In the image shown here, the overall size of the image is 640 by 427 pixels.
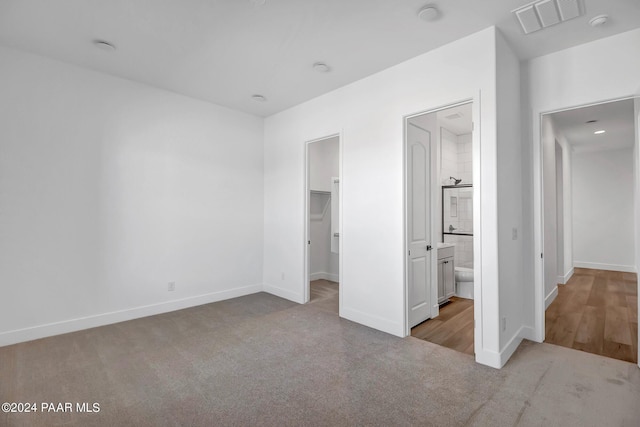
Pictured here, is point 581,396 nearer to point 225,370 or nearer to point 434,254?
point 434,254

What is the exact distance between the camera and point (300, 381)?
7.88ft

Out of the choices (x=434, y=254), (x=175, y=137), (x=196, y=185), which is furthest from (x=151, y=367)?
(x=434, y=254)

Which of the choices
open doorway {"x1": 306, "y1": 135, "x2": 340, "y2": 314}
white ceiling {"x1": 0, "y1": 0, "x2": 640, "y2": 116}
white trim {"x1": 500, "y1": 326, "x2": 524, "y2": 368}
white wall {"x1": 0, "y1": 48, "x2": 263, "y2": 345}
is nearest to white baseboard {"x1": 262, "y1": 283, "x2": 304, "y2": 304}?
white wall {"x1": 0, "y1": 48, "x2": 263, "y2": 345}

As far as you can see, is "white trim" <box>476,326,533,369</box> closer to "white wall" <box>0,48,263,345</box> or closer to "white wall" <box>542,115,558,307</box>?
"white wall" <box>542,115,558,307</box>

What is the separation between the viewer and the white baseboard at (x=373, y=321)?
10.8ft

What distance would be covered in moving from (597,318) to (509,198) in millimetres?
2392

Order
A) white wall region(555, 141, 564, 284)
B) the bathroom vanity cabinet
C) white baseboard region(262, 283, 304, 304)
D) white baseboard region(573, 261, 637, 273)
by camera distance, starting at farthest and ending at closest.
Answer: white baseboard region(573, 261, 637, 273)
white wall region(555, 141, 564, 284)
white baseboard region(262, 283, 304, 304)
the bathroom vanity cabinet

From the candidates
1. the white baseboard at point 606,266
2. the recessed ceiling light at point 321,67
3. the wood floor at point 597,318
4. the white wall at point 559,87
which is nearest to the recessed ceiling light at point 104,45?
the recessed ceiling light at point 321,67

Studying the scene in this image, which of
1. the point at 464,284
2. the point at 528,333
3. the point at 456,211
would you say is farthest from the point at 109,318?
the point at 456,211

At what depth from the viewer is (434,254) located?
3.86m

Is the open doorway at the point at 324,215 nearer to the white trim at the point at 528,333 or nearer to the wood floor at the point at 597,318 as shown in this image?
the white trim at the point at 528,333

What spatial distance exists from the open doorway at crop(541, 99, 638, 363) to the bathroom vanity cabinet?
1.15 metres

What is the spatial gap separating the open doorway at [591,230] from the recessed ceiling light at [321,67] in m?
2.56

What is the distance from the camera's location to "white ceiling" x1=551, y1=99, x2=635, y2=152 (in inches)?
163
